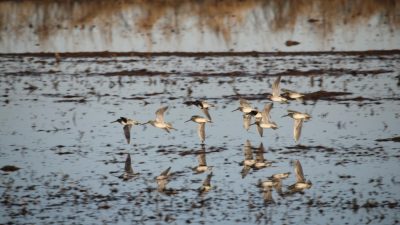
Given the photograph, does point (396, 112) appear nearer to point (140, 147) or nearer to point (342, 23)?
point (140, 147)

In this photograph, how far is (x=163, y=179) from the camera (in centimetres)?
1353

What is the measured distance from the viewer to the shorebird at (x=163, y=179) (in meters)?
13.1

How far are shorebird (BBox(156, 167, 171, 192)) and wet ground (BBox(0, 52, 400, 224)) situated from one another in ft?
0.41

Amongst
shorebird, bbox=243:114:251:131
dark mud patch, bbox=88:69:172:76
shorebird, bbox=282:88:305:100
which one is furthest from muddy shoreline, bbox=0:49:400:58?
shorebird, bbox=243:114:251:131

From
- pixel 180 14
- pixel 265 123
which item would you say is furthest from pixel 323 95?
pixel 180 14

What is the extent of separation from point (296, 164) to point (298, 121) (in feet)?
6.43

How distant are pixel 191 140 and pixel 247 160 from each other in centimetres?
203

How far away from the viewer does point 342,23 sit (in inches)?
1272

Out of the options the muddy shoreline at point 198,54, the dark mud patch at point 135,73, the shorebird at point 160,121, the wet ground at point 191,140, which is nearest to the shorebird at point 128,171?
the wet ground at point 191,140

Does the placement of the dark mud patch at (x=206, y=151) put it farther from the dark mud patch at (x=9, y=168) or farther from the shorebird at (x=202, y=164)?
the dark mud patch at (x=9, y=168)

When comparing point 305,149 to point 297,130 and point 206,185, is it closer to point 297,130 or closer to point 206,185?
point 297,130

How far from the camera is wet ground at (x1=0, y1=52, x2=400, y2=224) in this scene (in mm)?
11930

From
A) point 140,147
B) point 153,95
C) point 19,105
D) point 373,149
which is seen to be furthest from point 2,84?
point 373,149

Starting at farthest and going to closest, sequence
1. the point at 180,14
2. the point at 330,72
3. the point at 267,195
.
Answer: the point at 180,14, the point at 330,72, the point at 267,195
